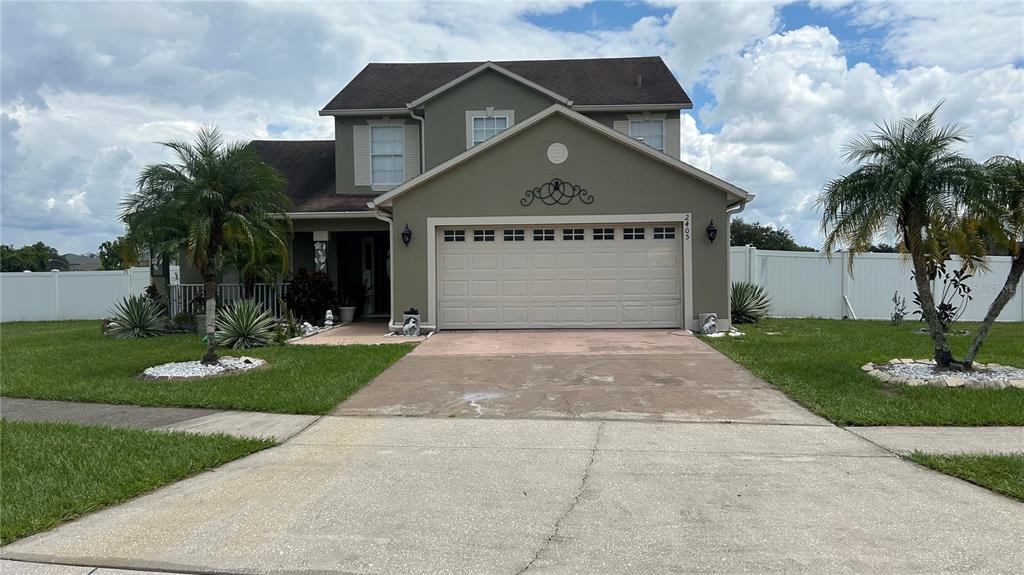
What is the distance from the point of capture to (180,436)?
6941mm

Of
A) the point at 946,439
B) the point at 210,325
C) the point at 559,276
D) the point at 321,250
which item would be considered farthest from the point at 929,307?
the point at 321,250

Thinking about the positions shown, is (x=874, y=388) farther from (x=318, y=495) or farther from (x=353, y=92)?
(x=353, y=92)

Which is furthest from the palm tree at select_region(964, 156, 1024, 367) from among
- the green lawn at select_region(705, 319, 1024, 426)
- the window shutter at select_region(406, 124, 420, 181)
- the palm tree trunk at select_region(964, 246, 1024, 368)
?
the window shutter at select_region(406, 124, 420, 181)

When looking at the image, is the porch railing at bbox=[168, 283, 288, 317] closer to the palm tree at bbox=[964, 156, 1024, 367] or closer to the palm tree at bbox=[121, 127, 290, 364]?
the palm tree at bbox=[121, 127, 290, 364]

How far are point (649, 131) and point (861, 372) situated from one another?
10.8 metres

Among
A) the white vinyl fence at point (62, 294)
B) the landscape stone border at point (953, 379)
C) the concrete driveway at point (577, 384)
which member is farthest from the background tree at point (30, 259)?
the landscape stone border at point (953, 379)

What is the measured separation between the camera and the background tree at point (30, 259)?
5109 centimetres

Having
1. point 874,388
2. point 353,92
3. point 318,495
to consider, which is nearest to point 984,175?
point 874,388

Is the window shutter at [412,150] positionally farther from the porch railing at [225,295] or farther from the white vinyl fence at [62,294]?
the white vinyl fence at [62,294]

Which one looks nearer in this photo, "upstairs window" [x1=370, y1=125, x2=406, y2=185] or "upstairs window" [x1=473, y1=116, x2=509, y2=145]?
"upstairs window" [x1=473, y1=116, x2=509, y2=145]

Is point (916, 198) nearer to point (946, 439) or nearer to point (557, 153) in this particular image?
point (946, 439)

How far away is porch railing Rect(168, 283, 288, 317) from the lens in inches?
682

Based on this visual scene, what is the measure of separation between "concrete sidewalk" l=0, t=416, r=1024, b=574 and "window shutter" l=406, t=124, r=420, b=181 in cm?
1308

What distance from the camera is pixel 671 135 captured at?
18.6 m
